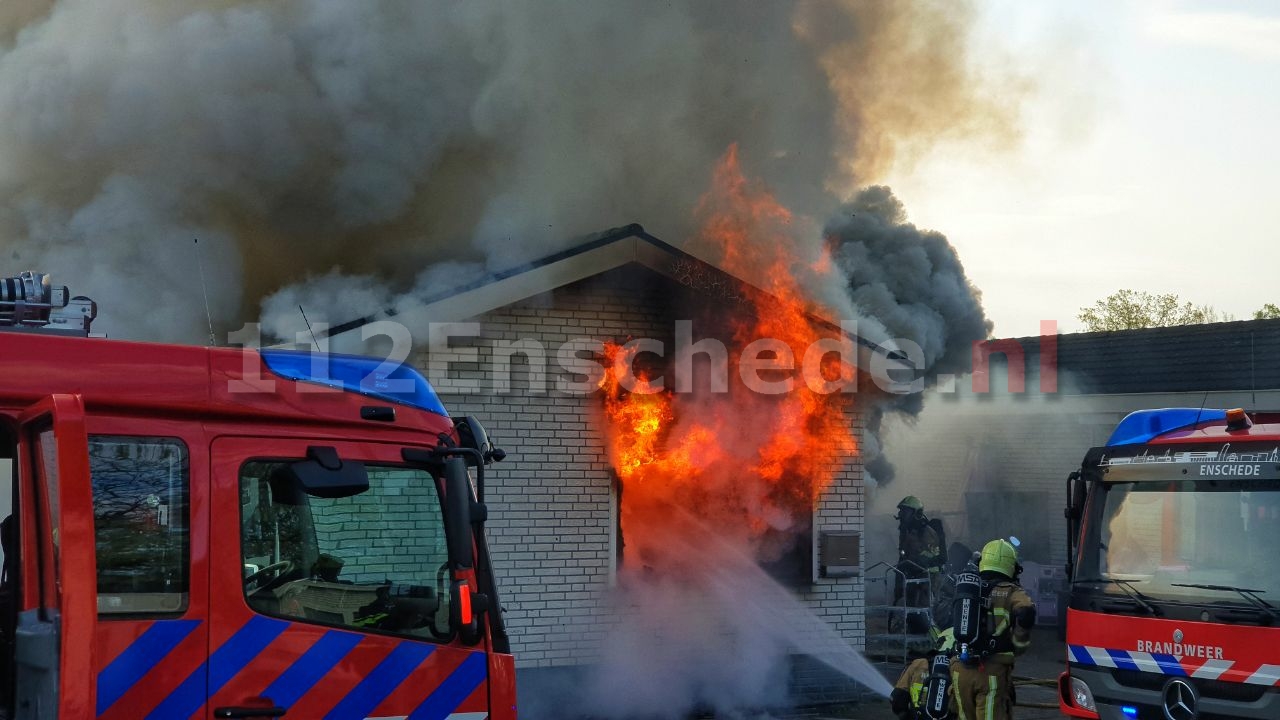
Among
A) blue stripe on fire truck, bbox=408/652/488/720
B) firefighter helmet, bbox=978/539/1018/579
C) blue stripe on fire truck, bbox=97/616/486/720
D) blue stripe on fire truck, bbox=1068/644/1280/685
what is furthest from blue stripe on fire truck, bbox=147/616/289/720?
blue stripe on fire truck, bbox=1068/644/1280/685

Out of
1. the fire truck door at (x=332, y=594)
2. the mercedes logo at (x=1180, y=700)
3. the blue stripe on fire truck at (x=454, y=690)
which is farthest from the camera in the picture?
the mercedes logo at (x=1180, y=700)

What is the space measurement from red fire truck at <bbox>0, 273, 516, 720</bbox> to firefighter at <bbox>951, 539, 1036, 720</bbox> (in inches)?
136

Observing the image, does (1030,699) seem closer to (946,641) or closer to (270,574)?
(946,641)

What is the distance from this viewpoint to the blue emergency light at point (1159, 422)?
756cm

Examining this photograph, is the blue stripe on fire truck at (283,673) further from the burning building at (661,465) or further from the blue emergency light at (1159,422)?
the burning building at (661,465)

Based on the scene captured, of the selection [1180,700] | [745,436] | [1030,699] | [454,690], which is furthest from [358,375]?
[1030,699]

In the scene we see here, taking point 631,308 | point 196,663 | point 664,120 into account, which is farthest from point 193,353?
point 664,120

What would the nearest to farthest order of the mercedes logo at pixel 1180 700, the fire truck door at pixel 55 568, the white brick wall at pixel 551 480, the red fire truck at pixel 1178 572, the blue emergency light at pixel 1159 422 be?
the fire truck door at pixel 55 568 → the red fire truck at pixel 1178 572 → the mercedes logo at pixel 1180 700 → the blue emergency light at pixel 1159 422 → the white brick wall at pixel 551 480

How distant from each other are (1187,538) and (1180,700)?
0.94 meters

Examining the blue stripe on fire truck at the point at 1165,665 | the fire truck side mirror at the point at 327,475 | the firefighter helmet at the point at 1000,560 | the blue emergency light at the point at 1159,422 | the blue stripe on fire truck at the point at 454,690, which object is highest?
the blue emergency light at the point at 1159,422

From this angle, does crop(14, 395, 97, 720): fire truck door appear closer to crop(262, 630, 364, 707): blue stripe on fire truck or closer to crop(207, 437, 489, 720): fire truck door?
crop(207, 437, 489, 720): fire truck door

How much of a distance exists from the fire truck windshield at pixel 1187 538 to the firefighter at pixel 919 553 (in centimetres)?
702

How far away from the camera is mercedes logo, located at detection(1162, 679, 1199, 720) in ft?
22.2

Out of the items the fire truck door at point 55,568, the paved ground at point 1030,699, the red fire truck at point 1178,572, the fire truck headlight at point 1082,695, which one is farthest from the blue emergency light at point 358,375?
the paved ground at point 1030,699
